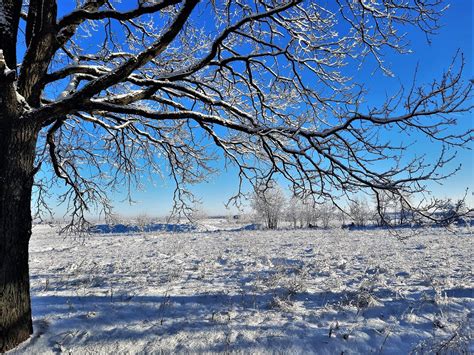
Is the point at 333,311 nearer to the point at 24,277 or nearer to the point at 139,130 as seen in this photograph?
the point at 24,277

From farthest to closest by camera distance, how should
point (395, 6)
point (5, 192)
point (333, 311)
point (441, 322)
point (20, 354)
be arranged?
point (395, 6) → point (333, 311) → point (441, 322) → point (5, 192) → point (20, 354)

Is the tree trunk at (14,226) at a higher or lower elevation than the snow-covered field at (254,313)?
higher

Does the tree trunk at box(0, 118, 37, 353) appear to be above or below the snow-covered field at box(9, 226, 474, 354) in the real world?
above

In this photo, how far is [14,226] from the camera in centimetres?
302

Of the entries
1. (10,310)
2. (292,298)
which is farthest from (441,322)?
(10,310)

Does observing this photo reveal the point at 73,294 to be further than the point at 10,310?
Yes

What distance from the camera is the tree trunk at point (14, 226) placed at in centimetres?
289

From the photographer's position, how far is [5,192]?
300 centimetres

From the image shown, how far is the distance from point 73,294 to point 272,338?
3352mm

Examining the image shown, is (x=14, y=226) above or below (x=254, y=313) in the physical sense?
above

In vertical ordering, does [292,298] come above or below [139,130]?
below

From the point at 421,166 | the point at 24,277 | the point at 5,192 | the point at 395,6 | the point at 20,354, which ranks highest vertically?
the point at 395,6

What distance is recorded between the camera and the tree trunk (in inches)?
114

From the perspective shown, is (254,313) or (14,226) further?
(254,313)
